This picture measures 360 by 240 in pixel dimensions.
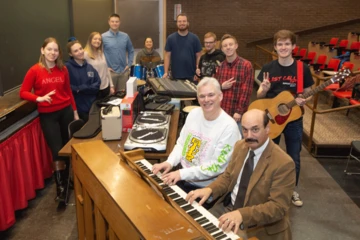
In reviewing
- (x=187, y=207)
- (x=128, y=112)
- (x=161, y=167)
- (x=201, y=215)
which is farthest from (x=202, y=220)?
(x=128, y=112)

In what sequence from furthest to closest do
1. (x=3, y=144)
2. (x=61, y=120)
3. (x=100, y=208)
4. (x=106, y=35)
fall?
(x=106, y=35)
(x=61, y=120)
(x=3, y=144)
(x=100, y=208)

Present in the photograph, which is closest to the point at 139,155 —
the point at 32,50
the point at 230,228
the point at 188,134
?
the point at 188,134

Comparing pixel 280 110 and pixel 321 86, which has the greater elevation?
pixel 321 86

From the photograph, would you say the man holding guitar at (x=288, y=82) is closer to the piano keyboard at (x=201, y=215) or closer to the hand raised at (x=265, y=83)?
the hand raised at (x=265, y=83)

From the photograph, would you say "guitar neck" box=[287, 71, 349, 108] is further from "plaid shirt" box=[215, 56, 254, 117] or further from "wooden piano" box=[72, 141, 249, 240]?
"wooden piano" box=[72, 141, 249, 240]

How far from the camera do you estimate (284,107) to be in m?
3.45

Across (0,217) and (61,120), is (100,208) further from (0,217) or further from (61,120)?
(61,120)

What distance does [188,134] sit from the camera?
2.71m

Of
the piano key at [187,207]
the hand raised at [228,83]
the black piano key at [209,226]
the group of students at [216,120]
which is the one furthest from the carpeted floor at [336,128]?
the black piano key at [209,226]

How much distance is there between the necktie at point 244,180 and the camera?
2.15 meters

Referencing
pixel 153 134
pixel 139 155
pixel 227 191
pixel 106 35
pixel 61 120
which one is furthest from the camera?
pixel 106 35

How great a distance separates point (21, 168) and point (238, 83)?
2.35m

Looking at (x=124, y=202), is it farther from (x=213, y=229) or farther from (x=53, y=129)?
(x=53, y=129)

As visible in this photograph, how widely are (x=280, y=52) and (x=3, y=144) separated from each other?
266 centimetres
